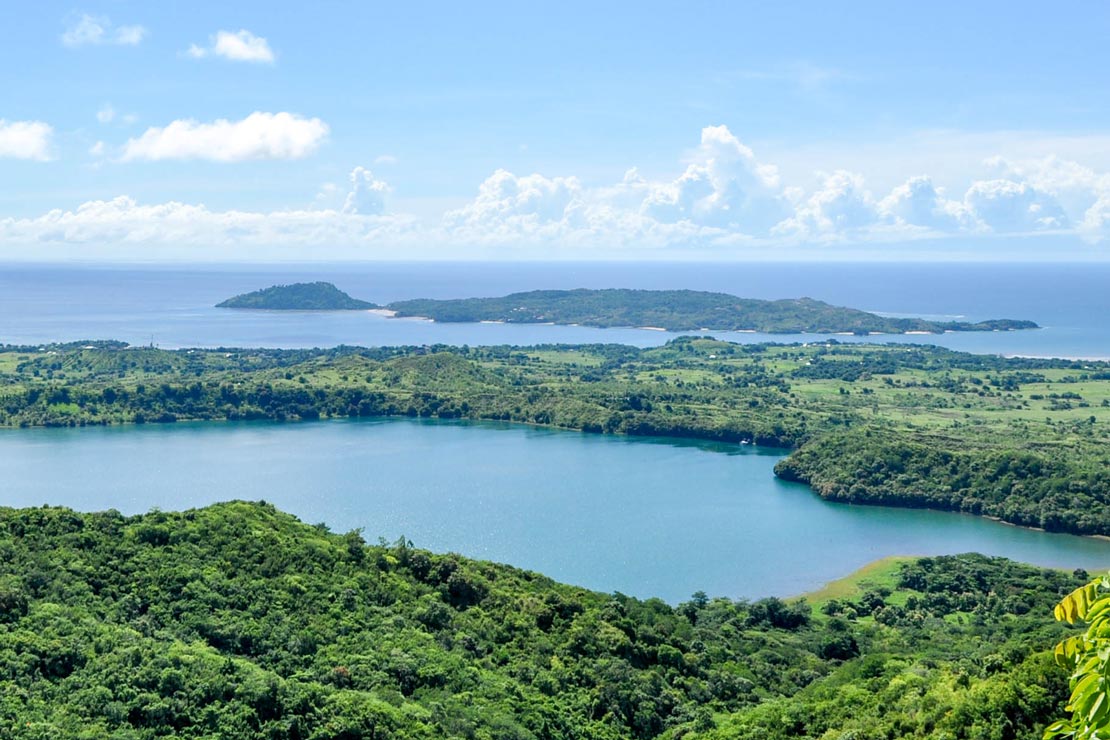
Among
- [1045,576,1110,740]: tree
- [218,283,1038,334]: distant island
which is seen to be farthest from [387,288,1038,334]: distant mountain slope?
[1045,576,1110,740]: tree

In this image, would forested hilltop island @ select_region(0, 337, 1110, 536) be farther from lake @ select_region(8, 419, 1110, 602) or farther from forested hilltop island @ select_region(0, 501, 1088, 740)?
forested hilltop island @ select_region(0, 501, 1088, 740)

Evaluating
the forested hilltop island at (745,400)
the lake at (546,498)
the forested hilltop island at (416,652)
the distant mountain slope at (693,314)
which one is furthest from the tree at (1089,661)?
the distant mountain slope at (693,314)

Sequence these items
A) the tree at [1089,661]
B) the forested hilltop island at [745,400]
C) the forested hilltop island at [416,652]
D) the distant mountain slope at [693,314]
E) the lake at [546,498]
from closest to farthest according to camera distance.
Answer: the tree at [1089,661] < the forested hilltop island at [416,652] < the lake at [546,498] < the forested hilltop island at [745,400] < the distant mountain slope at [693,314]

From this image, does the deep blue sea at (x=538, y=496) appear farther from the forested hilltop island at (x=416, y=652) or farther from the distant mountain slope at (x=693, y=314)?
the distant mountain slope at (x=693, y=314)

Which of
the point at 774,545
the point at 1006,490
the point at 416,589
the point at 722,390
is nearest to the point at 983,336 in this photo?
the point at 722,390

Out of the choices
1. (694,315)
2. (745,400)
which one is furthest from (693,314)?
(745,400)

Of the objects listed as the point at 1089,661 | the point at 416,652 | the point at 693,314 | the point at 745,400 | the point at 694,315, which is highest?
the point at 693,314

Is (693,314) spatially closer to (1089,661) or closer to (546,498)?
(546,498)
